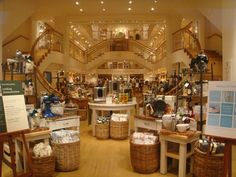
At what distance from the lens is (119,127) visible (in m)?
6.29

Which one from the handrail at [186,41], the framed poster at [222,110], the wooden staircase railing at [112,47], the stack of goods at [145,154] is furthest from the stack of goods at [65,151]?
the wooden staircase railing at [112,47]

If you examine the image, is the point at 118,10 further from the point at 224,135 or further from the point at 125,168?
the point at 224,135

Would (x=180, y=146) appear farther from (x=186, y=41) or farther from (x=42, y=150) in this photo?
(x=186, y=41)

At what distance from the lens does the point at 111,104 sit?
6625 mm

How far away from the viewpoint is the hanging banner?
3.35 m

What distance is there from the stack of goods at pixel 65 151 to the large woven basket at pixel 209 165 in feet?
5.89

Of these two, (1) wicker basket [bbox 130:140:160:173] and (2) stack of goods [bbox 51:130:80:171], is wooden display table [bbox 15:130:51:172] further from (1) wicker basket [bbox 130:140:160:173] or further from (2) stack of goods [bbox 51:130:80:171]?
(1) wicker basket [bbox 130:140:160:173]

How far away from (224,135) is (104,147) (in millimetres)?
3219

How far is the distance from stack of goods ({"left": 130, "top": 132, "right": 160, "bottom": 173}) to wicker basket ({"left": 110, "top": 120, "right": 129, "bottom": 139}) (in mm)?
2094

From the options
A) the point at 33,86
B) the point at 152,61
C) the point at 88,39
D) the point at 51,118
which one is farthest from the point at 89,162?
the point at 88,39

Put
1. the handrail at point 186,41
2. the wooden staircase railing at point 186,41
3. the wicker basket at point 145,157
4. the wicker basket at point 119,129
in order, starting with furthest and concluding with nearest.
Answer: the handrail at point 186,41, the wooden staircase railing at point 186,41, the wicker basket at point 119,129, the wicker basket at point 145,157

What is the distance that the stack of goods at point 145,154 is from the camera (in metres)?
4.03

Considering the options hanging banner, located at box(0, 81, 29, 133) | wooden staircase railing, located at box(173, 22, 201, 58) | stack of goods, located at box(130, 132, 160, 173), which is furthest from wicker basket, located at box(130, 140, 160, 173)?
wooden staircase railing, located at box(173, 22, 201, 58)

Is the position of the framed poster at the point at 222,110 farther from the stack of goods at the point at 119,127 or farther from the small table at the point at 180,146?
the stack of goods at the point at 119,127
